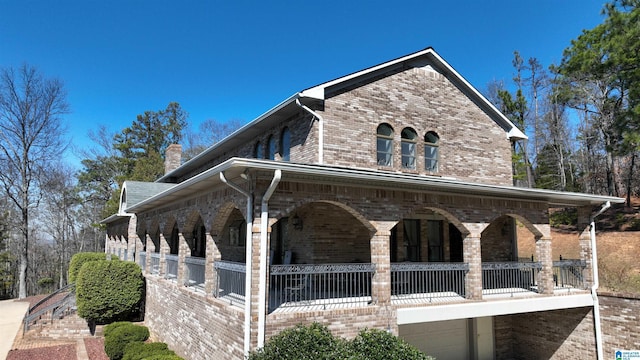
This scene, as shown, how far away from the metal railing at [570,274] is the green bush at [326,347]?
23.3ft

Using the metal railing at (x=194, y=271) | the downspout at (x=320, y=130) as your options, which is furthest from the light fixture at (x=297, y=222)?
the metal railing at (x=194, y=271)

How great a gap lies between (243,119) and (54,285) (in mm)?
24585

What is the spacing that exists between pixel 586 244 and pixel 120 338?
1431 centimetres

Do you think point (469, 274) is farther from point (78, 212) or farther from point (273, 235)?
point (78, 212)

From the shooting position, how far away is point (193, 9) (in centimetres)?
1519

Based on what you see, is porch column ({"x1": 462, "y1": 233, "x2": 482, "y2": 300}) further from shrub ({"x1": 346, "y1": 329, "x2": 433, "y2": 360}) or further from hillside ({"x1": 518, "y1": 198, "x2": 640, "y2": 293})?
hillside ({"x1": 518, "y1": 198, "x2": 640, "y2": 293})

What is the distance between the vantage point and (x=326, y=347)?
23.3 feet

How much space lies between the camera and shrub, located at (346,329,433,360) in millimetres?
7113

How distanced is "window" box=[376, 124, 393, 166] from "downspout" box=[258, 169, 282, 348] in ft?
19.2

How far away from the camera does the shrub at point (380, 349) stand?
711cm

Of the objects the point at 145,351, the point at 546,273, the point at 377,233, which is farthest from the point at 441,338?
the point at 145,351

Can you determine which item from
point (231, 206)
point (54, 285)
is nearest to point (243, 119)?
point (54, 285)

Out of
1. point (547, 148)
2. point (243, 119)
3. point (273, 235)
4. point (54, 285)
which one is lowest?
point (54, 285)

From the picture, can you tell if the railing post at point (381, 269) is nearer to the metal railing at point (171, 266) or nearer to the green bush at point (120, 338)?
the metal railing at point (171, 266)
